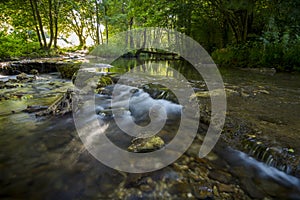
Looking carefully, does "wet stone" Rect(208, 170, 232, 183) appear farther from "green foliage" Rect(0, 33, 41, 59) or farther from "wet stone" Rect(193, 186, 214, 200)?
"green foliage" Rect(0, 33, 41, 59)

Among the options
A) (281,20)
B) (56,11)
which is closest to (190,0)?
(281,20)

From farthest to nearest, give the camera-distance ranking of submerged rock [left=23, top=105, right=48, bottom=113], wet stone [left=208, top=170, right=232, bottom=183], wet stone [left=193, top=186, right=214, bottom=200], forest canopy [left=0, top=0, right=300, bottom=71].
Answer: forest canopy [left=0, top=0, right=300, bottom=71], submerged rock [left=23, top=105, right=48, bottom=113], wet stone [left=208, top=170, right=232, bottom=183], wet stone [left=193, top=186, right=214, bottom=200]

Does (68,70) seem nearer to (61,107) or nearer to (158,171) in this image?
(61,107)

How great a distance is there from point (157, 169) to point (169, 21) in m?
20.5

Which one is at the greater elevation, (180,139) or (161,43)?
(161,43)

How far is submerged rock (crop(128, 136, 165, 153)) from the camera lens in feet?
8.61

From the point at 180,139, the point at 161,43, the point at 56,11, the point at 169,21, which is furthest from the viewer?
the point at 161,43

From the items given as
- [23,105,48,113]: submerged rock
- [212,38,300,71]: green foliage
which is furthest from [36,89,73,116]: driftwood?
[212,38,300,71]: green foliage

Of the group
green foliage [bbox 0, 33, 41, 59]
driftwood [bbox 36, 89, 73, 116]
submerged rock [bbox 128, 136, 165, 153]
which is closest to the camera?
submerged rock [bbox 128, 136, 165, 153]

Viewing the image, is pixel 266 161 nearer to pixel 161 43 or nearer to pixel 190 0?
pixel 190 0

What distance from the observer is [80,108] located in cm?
431

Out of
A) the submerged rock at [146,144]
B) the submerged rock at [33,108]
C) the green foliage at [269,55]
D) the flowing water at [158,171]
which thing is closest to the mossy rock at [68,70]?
the submerged rock at [33,108]

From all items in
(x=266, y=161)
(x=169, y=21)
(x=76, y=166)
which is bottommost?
(x=76, y=166)

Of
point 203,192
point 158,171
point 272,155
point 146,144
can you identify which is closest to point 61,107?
point 146,144
